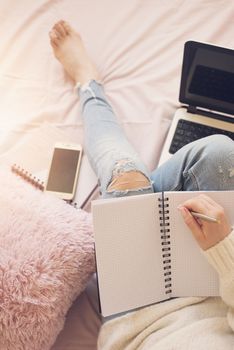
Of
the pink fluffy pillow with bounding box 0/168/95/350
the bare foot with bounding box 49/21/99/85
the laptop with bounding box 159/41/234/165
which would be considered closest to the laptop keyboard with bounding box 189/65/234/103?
the laptop with bounding box 159/41/234/165

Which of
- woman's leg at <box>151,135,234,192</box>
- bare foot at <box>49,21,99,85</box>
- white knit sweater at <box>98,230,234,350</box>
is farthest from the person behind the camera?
bare foot at <box>49,21,99,85</box>

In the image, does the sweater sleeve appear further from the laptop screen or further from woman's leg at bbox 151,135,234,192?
the laptop screen

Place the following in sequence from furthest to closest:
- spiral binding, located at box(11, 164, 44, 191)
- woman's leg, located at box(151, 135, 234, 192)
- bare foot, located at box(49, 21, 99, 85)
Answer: bare foot, located at box(49, 21, 99, 85)
spiral binding, located at box(11, 164, 44, 191)
woman's leg, located at box(151, 135, 234, 192)

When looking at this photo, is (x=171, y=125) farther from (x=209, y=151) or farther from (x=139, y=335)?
(x=139, y=335)

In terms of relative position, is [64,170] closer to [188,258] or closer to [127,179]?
[127,179]

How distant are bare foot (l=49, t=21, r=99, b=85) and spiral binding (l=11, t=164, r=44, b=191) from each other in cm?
25

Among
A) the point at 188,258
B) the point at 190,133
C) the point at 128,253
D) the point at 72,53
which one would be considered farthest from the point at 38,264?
the point at 72,53

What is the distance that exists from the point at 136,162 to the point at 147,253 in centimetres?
20

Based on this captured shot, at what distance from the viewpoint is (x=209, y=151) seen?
742 mm

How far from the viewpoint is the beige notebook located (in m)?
0.68

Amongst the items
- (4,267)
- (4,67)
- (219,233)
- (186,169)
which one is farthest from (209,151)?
(4,67)

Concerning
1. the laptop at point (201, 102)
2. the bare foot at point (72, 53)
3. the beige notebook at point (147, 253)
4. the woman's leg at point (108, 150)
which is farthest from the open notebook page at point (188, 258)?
the bare foot at point (72, 53)

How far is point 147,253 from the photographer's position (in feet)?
2.30

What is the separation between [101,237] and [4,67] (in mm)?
542
